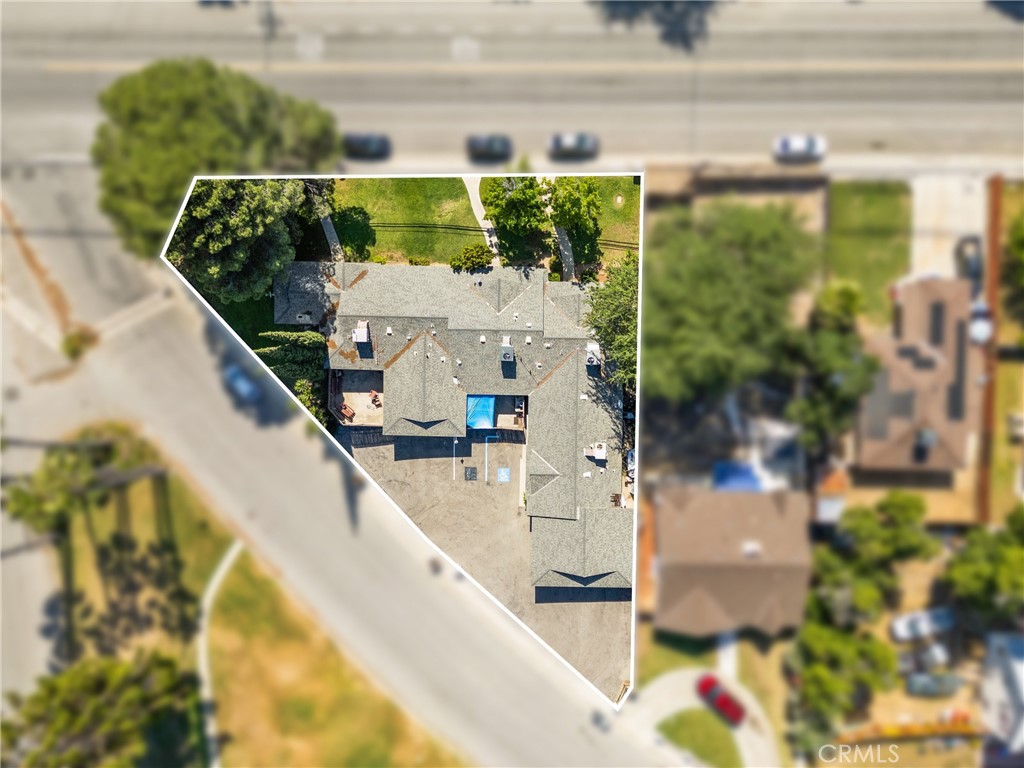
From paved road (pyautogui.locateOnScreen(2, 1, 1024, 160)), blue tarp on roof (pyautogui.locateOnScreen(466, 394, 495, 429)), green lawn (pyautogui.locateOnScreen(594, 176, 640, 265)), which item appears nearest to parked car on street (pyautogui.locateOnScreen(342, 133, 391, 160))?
paved road (pyautogui.locateOnScreen(2, 1, 1024, 160))

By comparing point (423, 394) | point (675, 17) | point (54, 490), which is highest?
point (675, 17)

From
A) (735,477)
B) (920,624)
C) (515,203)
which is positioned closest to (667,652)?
(735,477)

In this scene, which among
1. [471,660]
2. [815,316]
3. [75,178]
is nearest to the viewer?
[815,316]

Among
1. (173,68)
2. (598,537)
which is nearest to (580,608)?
(598,537)

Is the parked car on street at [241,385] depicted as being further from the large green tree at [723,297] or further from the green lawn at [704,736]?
the green lawn at [704,736]

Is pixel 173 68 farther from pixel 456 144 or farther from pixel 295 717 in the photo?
pixel 295 717

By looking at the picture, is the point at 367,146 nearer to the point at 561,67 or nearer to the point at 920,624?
the point at 561,67

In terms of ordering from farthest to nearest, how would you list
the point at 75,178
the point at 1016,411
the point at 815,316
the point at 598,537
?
1. the point at 598,537
2. the point at 75,178
3. the point at 1016,411
4. the point at 815,316

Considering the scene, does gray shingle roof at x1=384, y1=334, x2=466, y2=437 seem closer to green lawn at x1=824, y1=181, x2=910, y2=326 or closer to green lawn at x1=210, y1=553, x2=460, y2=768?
green lawn at x1=210, y1=553, x2=460, y2=768
